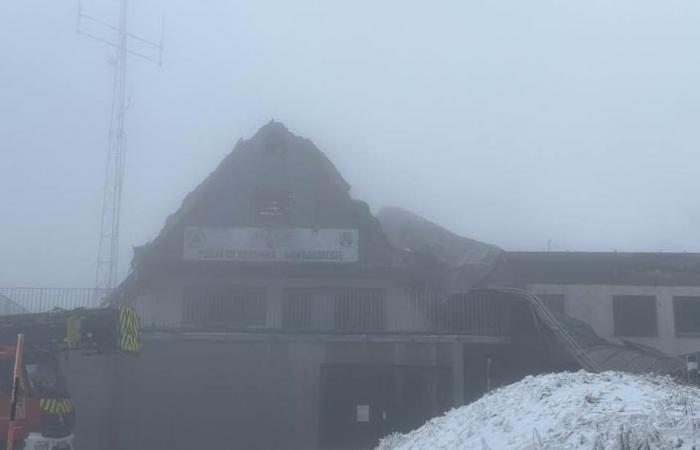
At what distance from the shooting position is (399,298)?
31.8 metres

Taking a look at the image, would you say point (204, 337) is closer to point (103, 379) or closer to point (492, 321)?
point (103, 379)

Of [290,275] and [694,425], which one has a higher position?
[290,275]

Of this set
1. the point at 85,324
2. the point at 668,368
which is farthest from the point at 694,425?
the point at 668,368

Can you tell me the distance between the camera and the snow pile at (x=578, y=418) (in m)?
9.13

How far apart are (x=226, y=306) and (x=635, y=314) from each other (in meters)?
15.6

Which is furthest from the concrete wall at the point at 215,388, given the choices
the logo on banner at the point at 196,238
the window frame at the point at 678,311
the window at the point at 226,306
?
the window frame at the point at 678,311

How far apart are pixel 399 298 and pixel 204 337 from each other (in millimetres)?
6735

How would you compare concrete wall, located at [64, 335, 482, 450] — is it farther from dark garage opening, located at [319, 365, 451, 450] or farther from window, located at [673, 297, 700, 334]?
window, located at [673, 297, 700, 334]

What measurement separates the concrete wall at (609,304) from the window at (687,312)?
0.19 metres

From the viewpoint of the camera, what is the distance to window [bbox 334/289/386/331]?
31.1 metres

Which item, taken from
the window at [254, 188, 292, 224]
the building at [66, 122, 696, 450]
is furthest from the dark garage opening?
the window at [254, 188, 292, 224]

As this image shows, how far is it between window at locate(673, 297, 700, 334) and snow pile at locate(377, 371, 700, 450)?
24.4 m

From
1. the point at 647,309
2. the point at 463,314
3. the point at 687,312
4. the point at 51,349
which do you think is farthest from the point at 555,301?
the point at 51,349

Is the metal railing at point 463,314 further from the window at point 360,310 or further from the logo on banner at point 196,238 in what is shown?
the logo on banner at point 196,238
